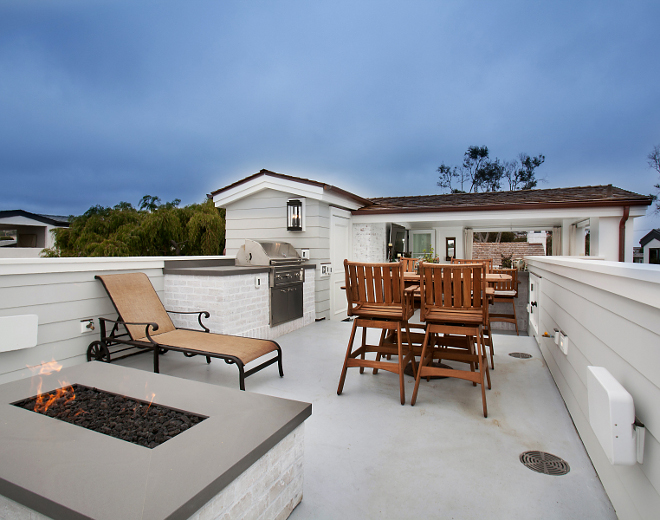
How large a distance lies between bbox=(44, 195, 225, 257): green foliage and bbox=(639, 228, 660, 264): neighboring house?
437 inches

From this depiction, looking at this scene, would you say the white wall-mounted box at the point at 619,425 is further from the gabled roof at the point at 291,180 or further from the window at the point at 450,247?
the window at the point at 450,247

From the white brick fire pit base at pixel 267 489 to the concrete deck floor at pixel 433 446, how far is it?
130 millimetres

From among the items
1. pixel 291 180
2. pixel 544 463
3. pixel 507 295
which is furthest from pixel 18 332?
pixel 507 295

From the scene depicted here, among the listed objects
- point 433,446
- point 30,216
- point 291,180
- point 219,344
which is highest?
point 30,216

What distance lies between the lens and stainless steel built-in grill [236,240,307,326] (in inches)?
211

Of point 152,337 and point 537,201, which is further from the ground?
point 537,201

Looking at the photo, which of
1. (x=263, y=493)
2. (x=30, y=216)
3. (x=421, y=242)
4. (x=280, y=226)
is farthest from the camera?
(x=30, y=216)

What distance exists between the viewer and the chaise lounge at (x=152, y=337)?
131 inches

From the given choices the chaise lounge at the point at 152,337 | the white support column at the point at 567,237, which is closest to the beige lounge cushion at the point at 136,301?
the chaise lounge at the point at 152,337

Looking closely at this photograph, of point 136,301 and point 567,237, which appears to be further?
point 567,237

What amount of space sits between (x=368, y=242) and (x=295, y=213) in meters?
3.00

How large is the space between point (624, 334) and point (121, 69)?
4041cm

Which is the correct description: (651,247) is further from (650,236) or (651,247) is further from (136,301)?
(136,301)

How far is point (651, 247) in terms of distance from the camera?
898cm
